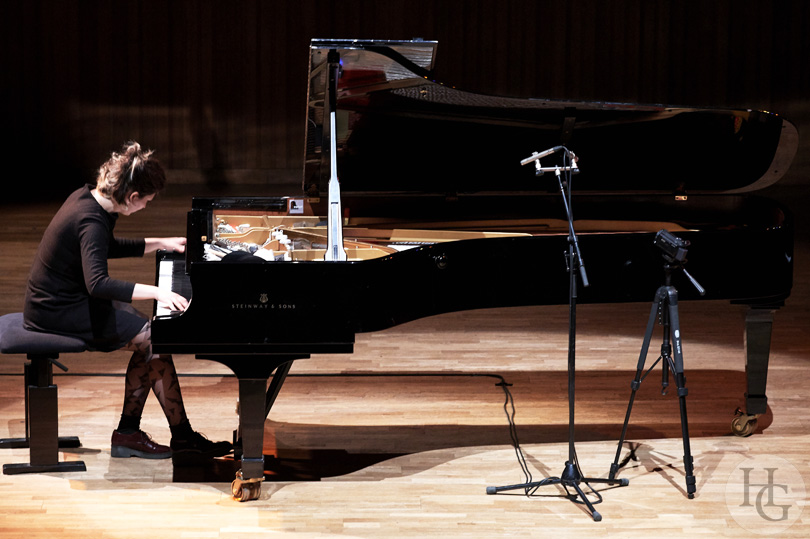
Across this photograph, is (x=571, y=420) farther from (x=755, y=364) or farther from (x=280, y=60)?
(x=280, y=60)

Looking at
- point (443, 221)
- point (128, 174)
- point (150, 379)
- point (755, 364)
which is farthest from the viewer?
point (443, 221)

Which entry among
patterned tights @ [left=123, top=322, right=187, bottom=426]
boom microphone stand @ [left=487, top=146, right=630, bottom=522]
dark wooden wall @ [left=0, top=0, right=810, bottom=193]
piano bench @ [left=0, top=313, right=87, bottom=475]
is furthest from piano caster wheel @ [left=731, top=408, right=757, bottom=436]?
dark wooden wall @ [left=0, top=0, right=810, bottom=193]

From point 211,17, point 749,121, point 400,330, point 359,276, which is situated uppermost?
point 211,17

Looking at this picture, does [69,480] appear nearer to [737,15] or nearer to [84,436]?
[84,436]

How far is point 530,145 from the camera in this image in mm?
3885

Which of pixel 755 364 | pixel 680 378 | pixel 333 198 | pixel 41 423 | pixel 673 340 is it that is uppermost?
pixel 333 198

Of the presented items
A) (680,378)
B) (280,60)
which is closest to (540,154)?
(680,378)

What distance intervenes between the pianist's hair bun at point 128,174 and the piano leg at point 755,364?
7.47 ft

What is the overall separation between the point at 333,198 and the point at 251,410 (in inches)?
29.1

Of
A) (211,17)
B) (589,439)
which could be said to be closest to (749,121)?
(589,439)

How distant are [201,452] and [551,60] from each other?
25.2 feet

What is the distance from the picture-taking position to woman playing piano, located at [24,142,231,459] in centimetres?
290

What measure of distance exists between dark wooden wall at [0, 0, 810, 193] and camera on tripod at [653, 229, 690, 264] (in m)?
7.25

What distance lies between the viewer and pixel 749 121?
3.70 m
